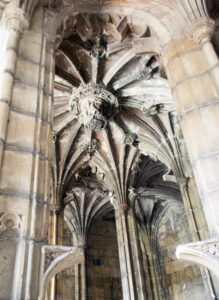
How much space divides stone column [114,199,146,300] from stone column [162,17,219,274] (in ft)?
21.6

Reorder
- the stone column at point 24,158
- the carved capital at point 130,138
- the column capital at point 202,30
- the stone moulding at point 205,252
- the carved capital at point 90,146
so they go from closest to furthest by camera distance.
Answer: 1. the stone column at point 24,158
2. the stone moulding at point 205,252
3. the column capital at point 202,30
4. the carved capital at point 130,138
5. the carved capital at point 90,146

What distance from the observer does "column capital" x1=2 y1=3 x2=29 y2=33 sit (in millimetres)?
4570

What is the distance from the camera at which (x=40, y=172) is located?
3.54 meters

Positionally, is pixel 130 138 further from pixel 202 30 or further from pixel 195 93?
pixel 195 93

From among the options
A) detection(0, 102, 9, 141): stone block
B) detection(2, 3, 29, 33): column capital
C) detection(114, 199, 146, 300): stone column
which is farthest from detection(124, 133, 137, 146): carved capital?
detection(0, 102, 9, 141): stone block

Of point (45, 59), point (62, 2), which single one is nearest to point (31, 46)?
point (45, 59)

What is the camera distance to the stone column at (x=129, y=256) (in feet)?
30.4

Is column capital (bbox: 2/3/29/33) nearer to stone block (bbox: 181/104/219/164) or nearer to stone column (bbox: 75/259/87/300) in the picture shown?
stone block (bbox: 181/104/219/164)

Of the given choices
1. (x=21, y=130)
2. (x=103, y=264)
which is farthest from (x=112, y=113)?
(x=103, y=264)

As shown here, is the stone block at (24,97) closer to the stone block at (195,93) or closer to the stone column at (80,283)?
the stone block at (195,93)

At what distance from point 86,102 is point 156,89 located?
203 cm

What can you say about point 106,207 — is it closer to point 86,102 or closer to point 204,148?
point 86,102

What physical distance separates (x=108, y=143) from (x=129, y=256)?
379 centimetres

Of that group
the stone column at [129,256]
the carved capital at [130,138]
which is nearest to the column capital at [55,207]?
the stone column at [129,256]
